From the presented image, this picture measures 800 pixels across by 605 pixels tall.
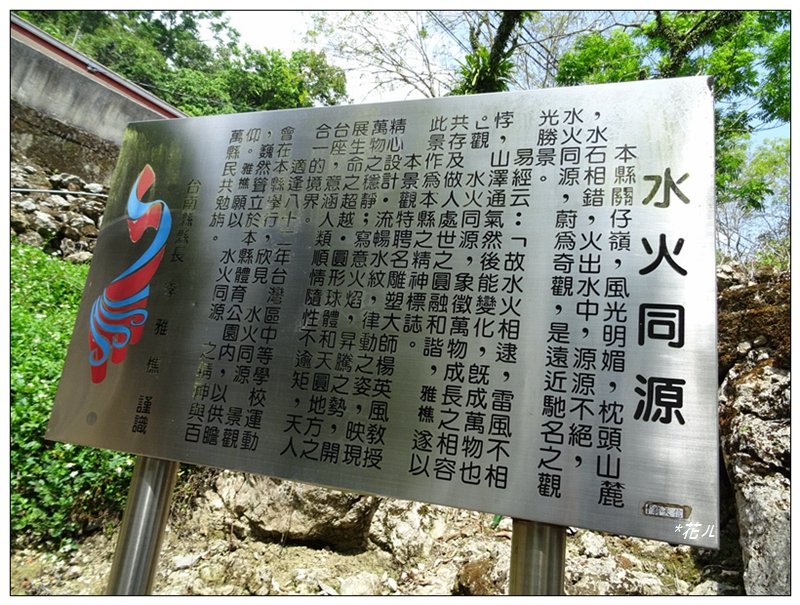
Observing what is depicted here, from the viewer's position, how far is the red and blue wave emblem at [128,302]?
2.54 m

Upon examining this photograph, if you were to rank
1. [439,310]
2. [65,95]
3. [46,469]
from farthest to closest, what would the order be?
[65,95]
[46,469]
[439,310]

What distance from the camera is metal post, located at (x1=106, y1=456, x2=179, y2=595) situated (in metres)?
2.25

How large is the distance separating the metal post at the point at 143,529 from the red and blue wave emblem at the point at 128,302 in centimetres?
59

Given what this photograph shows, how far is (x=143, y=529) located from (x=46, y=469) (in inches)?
78.2

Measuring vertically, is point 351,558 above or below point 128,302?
below

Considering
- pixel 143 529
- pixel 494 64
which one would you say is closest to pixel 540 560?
pixel 143 529

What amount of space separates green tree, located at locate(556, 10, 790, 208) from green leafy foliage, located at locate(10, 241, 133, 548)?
9576 millimetres

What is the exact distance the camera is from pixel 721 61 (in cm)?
812

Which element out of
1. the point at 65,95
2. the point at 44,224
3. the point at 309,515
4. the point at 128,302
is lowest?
the point at 309,515

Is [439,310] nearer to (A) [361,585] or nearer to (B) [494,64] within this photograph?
(A) [361,585]

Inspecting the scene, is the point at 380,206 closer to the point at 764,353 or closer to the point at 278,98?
the point at 764,353

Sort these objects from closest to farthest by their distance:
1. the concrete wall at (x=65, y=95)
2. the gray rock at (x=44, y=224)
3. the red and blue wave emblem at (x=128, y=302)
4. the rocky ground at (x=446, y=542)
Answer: the red and blue wave emblem at (x=128, y=302) → the rocky ground at (x=446, y=542) → the gray rock at (x=44, y=224) → the concrete wall at (x=65, y=95)

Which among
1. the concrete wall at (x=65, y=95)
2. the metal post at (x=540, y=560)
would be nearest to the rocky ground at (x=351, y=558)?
the metal post at (x=540, y=560)

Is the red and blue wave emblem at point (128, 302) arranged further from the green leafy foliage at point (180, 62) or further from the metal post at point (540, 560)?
the green leafy foliage at point (180, 62)
